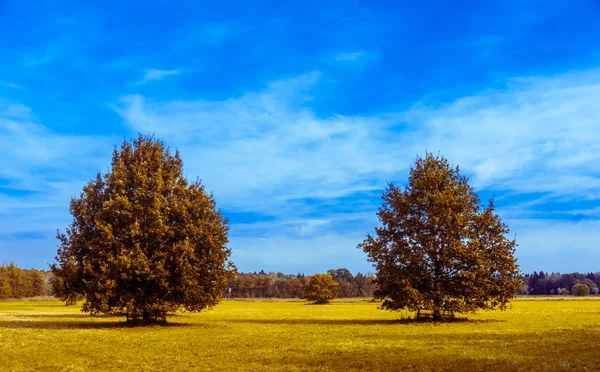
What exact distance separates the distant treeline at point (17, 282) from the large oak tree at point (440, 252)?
509ft

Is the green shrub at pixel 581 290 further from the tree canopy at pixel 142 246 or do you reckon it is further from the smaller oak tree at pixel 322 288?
the tree canopy at pixel 142 246

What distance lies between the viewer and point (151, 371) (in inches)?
679

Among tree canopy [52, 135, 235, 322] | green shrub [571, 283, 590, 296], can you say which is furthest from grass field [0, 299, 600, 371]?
green shrub [571, 283, 590, 296]

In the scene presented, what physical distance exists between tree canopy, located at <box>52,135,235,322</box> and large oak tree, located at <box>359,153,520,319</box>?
13.4 metres

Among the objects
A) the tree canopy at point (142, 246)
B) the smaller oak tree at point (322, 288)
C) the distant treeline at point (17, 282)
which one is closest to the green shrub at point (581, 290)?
the smaller oak tree at point (322, 288)

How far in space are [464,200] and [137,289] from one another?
27.3 meters

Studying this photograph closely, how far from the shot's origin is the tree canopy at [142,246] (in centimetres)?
3509

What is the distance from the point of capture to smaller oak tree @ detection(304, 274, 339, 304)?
116938 millimetres

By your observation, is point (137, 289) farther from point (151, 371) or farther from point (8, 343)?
point (151, 371)

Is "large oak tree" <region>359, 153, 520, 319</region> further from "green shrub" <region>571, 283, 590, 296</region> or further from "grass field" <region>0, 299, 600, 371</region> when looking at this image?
"green shrub" <region>571, 283, 590, 296</region>

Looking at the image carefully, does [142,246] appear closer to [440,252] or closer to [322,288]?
[440,252]

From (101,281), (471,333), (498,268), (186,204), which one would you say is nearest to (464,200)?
(498,268)

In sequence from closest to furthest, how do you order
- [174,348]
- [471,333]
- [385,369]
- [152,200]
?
[385,369] < [174,348] < [471,333] < [152,200]

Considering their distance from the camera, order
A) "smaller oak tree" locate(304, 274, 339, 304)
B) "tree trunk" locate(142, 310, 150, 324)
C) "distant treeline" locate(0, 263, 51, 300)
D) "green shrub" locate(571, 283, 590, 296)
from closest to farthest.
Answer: "tree trunk" locate(142, 310, 150, 324)
"smaller oak tree" locate(304, 274, 339, 304)
"distant treeline" locate(0, 263, 51, 300)
"green shrub" locate(571, 283, 590, 296)
